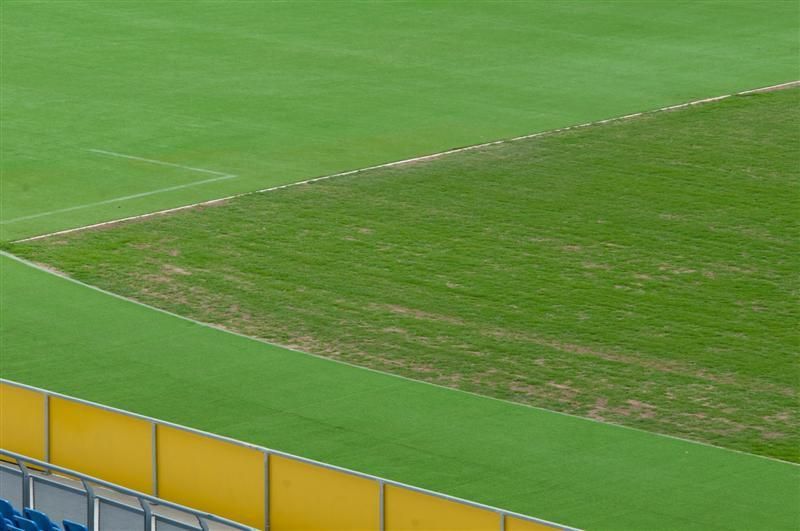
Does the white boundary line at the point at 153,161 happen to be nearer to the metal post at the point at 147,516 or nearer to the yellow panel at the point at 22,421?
the yellow panel at the point at 22,421

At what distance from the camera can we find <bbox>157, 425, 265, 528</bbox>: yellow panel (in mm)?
15383

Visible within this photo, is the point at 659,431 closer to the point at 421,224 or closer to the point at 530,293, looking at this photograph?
the point at 530,293

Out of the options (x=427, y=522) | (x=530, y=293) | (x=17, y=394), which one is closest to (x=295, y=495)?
(x=427, y=522)

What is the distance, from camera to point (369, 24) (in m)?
46.3

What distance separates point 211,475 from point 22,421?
9.88ft

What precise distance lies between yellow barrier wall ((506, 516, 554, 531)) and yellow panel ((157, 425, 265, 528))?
3.03m

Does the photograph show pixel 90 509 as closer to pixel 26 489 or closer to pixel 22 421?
pixel 26 489

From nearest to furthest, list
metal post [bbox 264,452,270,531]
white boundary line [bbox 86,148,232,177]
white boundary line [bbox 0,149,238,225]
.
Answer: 1. metal post [bbox 264,452,270,531]
2. white boundary line [bbox 0,149,238,225]
3. white boundary line [bbox 86,148,232,177]

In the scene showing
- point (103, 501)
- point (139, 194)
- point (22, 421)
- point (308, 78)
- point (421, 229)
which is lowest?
point (22, 421)

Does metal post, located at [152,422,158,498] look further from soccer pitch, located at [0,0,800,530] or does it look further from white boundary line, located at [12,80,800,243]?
white boundary line, located at [12,80,800,243]

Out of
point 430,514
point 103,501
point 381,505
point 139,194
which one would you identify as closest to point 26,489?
point 103,501

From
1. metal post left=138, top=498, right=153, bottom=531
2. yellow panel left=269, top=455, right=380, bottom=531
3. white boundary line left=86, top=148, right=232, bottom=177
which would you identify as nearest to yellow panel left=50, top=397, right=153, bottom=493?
yellow panel left=269, top=455, right=380, bottom=531

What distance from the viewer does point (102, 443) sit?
54.6 feet

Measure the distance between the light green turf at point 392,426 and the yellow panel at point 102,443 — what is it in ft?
9.11
